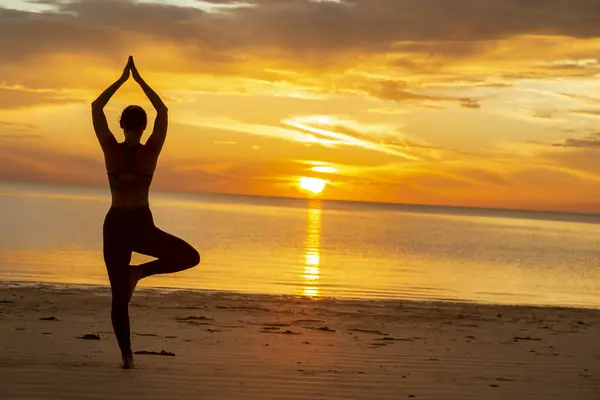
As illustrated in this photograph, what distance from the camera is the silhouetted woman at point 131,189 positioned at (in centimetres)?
619

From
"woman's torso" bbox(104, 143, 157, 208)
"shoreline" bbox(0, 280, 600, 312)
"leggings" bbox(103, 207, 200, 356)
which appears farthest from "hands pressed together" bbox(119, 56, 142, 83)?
"shoreline" bbox(0, 280, 600, 312)

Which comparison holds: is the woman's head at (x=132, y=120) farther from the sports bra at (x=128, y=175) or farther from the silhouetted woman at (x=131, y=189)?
the sports bra at (x=128, y=175)

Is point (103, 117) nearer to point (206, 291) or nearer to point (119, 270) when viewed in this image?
point (119, 270)

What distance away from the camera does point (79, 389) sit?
595 centimetres

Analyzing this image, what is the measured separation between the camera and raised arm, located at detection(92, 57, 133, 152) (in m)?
6.22

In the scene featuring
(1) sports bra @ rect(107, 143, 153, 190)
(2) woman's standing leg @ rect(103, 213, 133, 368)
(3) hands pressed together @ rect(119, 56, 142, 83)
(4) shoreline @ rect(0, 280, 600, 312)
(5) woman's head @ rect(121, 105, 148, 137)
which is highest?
(3) hands pressed together @ rect(119, 56, 142, 83)

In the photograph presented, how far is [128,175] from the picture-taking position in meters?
6.18

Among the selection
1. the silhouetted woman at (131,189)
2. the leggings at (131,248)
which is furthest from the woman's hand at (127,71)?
the leggings at (131,248)

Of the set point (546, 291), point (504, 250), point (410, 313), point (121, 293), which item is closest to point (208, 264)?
point (546, 291)

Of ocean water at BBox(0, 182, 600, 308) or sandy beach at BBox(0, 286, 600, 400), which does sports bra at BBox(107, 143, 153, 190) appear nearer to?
sandy beach at BBox(0, 286, 600, 400)

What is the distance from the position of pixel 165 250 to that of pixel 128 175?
676 mm

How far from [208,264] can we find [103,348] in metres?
16.2

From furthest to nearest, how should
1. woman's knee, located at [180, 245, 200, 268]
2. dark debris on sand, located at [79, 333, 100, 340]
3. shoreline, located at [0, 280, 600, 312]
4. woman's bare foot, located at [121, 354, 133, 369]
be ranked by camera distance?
shoreline, located at [0, 280, 600, 312]
dark debris on sand, located at [79, 333, 100, 340]
woman's bare foot, located at [121, 354, 133, 369]
woman's knee, located at [180, 245, 200, 268]

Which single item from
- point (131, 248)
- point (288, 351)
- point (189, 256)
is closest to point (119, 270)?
point (131, 248)
